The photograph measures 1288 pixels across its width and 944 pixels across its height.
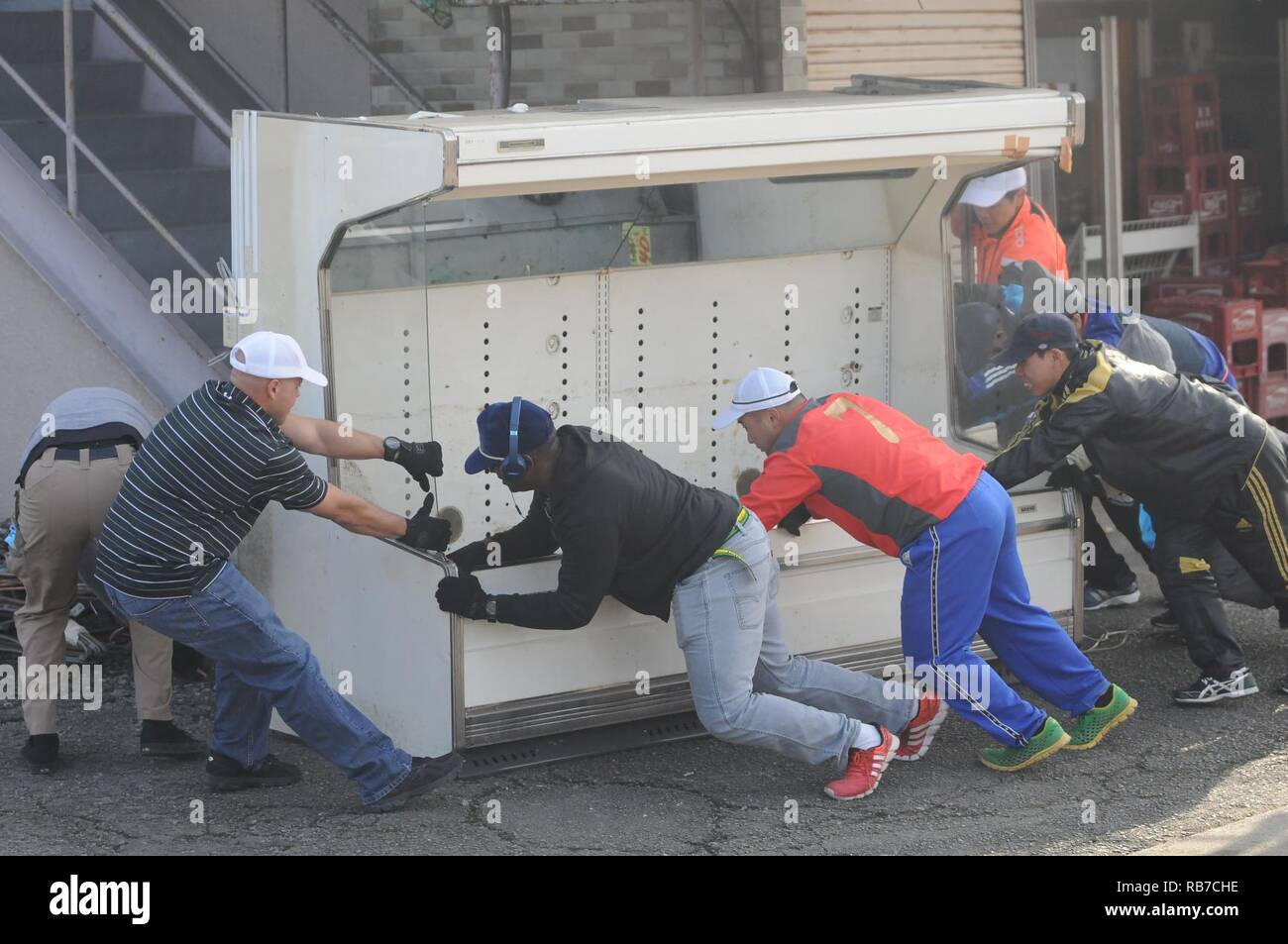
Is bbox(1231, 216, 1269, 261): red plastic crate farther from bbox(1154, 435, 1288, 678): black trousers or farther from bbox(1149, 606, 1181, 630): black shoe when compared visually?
bbox(1154, 435, 1288, 678): black trousers

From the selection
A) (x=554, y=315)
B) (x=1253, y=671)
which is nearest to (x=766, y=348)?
(x=554, y=315)

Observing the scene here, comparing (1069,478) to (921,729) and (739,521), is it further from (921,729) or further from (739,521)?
(739,521)

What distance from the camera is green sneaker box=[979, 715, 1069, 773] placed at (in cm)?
550

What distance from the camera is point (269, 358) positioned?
4926 mm

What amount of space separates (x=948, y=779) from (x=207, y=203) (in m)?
4.41

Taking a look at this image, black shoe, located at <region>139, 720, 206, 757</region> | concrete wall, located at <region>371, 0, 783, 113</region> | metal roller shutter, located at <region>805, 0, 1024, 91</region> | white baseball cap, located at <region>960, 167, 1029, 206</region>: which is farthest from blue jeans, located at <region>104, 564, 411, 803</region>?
metal roller shutter, located at <region>805, 0, 1024, 91</region>

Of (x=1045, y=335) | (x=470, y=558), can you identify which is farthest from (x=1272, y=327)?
(x=470, y=558)

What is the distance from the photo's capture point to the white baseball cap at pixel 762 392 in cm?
536

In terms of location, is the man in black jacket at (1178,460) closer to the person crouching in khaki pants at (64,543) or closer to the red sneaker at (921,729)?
the red sneaker at (921,729)

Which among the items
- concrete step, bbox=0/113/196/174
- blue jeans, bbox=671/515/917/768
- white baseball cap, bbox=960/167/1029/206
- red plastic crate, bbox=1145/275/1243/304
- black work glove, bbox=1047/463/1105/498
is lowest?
blue jeans, bbox=671/515/917/768

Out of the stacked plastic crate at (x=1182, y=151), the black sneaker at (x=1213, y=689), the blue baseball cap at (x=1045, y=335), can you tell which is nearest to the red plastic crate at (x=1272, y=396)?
the stacked plastic crate at (x=1182, y=151)

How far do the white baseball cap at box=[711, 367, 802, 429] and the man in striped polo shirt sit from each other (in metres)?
1.05

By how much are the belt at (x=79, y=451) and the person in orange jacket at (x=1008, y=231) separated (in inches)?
133
